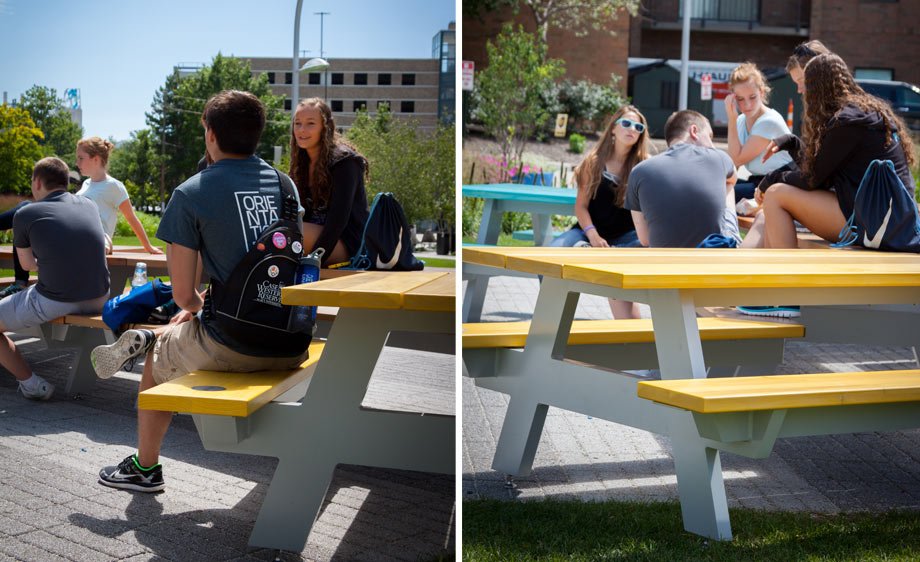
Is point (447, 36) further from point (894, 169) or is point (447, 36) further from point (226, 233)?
point (894, 169)

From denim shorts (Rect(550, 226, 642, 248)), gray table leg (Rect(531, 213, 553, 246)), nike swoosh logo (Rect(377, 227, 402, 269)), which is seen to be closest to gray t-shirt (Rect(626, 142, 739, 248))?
denim shorts (Rect(550, 226, 642, 248))

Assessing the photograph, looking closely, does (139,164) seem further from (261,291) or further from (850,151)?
(850,151)

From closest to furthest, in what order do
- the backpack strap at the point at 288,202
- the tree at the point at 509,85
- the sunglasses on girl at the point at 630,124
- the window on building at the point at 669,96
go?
the backpack strap at the point at 288,202 → the sunglasses on girl at the point at 630,124 → the tree at the point at 509,85 → the window on building at the point at 669,96

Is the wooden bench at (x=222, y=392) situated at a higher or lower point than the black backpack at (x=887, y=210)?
lower

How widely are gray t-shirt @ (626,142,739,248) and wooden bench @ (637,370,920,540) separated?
4.95 feet

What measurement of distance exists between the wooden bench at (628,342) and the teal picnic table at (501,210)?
2.24 meters

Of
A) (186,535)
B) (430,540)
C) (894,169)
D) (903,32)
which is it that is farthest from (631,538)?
(903,32)

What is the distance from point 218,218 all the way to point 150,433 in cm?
60

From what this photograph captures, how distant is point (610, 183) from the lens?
19.1 ft

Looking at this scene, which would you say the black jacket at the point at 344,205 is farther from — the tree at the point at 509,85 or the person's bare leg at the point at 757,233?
the tree at the point at 509,85

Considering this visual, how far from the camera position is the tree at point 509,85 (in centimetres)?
933

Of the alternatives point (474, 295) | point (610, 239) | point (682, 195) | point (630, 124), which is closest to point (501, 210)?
point (474, 295)

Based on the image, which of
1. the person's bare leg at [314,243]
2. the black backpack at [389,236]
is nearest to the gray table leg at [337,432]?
the black backpack at [389,236]

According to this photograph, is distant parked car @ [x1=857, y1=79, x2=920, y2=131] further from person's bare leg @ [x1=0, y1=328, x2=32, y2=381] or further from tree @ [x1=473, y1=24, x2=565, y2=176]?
person's bare leg @ [x1=0, y1=328, x2=32, y2=381]
